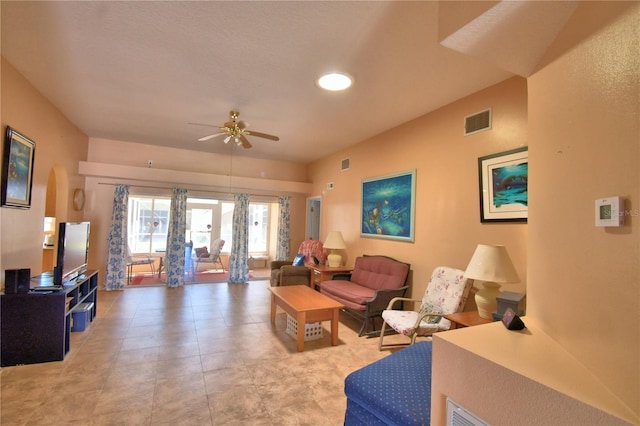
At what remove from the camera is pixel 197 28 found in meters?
2.23

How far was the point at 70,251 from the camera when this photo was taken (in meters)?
3.31

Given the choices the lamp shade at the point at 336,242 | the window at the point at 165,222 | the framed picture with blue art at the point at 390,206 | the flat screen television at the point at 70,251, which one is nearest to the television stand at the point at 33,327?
the flat screen television at the point at 70,251

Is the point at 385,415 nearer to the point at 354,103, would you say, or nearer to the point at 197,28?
the point at 197,28

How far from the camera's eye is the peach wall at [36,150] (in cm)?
286

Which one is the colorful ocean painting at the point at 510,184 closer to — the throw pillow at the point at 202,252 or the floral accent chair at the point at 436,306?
the floral accent chair at the point at 436,306

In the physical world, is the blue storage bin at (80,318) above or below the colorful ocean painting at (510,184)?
below

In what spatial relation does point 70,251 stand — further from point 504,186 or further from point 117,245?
point 504,186

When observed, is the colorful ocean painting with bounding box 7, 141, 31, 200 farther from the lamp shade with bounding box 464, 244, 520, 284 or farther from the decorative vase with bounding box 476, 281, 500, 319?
the decorative vase with bounding box 476, 281, 500, 319

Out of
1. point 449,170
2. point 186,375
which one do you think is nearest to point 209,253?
point 186,375

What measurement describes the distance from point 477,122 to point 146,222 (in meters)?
7.37

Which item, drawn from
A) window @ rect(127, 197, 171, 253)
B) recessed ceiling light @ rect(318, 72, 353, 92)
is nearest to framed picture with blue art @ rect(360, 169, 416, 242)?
recessed ceiling light @ rect(318, 72, 353, 92)

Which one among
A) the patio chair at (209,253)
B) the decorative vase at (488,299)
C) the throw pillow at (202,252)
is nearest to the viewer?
the decorative vase at (488,299)

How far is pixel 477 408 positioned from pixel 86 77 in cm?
412

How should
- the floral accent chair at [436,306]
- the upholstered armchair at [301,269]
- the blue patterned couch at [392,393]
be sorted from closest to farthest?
1. the blue patterned couch at [392,393]
2. the floral accent chair at [436,306]
3. the upholstered armchair at [301,269]
